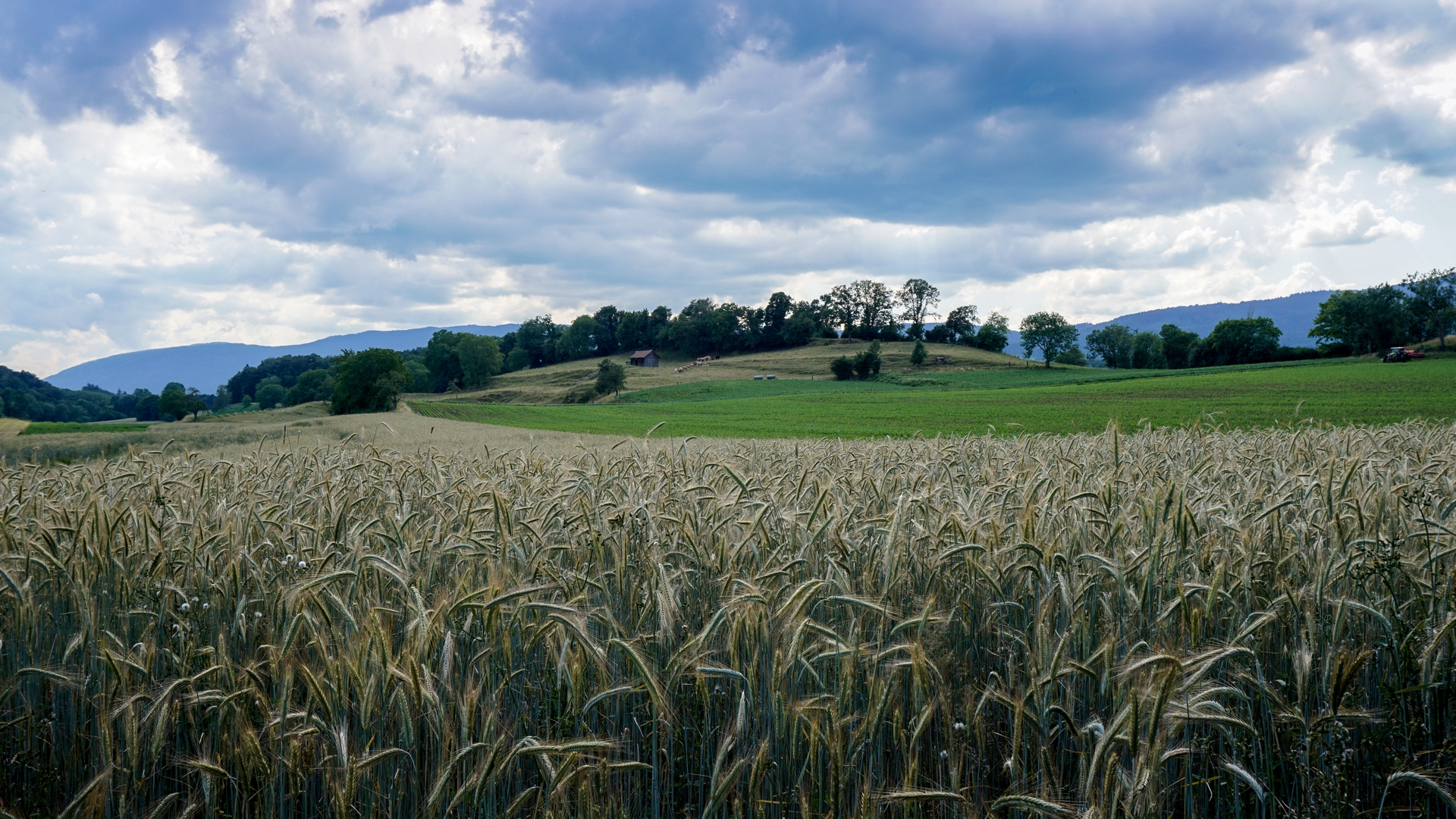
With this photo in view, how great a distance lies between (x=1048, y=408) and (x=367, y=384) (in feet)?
187

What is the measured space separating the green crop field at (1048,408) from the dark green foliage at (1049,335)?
176ft

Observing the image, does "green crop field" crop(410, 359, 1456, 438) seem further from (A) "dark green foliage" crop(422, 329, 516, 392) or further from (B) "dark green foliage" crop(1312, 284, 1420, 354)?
(A) "dark green foliage" crop(422, 329, 516, 392)

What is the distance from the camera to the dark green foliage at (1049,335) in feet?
410

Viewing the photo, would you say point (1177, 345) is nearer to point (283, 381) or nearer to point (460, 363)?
point (460, 363)

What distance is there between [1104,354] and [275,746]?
16272 centimetres

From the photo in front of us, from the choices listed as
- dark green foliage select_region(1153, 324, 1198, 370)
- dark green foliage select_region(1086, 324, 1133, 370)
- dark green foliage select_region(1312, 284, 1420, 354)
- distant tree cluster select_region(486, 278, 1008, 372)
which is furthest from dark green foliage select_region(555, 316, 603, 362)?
dark green foliage select_region(1312, 284, 1420, 354)

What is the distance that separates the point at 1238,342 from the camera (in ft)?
348

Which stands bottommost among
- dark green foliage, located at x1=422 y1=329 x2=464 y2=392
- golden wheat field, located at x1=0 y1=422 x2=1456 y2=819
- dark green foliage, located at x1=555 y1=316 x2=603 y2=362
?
golden wheat field, located at x1=0 y1=422 x2=1456 y2=819

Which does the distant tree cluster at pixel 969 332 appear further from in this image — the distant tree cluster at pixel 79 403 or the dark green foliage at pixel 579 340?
the distant tree cluster at pixel 79 403

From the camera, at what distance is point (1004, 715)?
2.96 m

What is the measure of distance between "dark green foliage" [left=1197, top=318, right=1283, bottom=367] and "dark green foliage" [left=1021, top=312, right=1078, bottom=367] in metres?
20.7

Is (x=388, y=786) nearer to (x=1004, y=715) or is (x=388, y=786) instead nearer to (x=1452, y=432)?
(x=1004, y=715)

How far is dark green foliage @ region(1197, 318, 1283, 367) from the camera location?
103 m

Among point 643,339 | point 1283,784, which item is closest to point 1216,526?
point 1283,784
